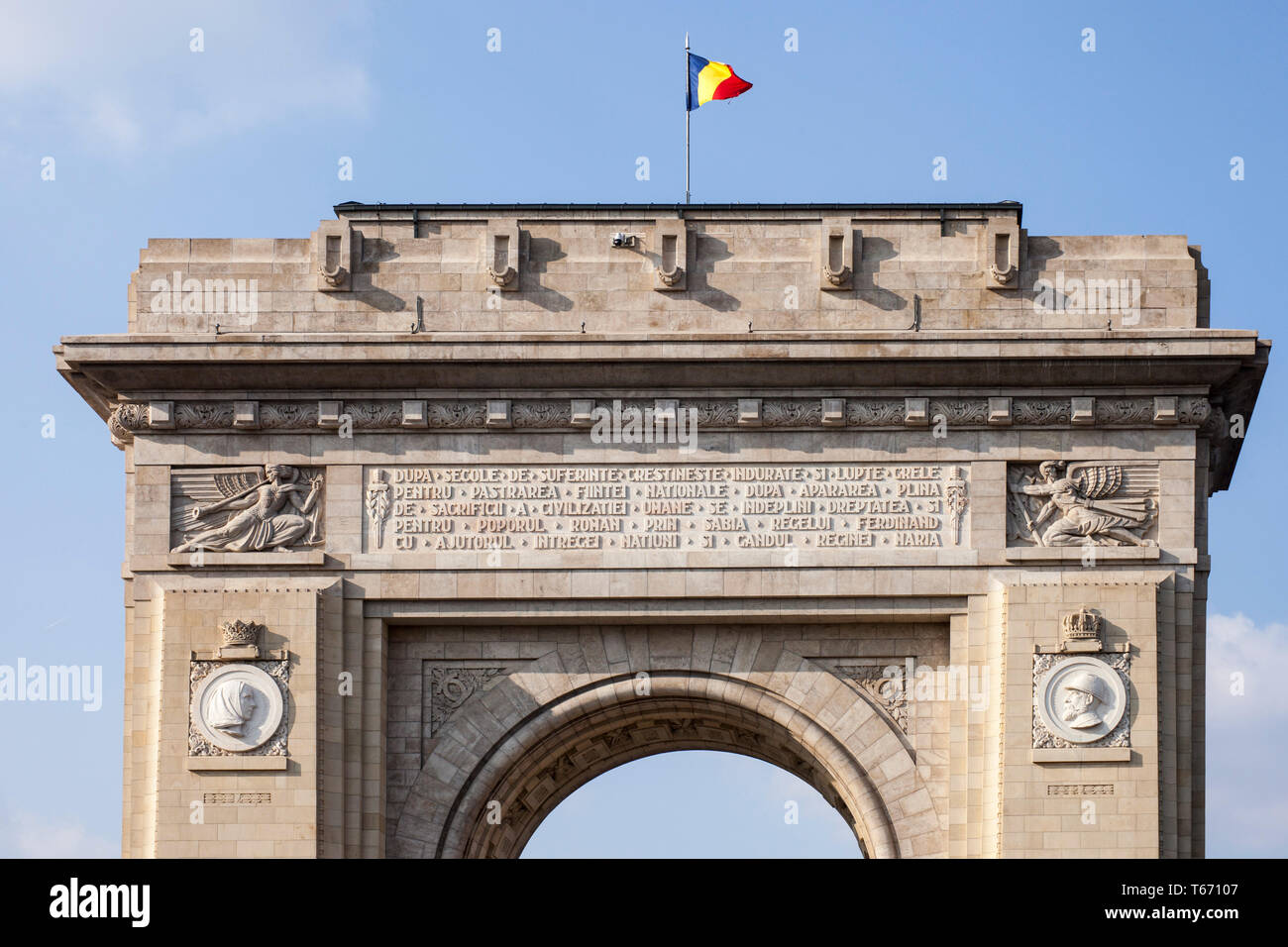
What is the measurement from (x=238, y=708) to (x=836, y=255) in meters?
11.0

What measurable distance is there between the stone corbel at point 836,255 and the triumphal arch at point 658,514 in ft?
0.24

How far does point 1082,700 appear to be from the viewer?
34031 millimetres

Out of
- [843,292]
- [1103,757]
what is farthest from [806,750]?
[843,292]

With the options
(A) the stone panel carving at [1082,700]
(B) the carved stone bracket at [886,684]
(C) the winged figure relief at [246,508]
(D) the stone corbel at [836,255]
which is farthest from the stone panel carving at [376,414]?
(A) the stone panel carving at [1082,700]

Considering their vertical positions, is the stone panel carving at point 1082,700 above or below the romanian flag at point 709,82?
→ below

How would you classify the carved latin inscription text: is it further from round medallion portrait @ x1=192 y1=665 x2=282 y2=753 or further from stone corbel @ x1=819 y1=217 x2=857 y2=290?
stone corbel @ x1=819 y1=217 x2=857 y2=290

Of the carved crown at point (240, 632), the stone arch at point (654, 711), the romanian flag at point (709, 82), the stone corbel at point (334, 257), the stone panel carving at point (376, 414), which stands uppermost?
the romanian flag at point (709, 82)

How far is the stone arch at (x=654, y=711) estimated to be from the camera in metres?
35.1

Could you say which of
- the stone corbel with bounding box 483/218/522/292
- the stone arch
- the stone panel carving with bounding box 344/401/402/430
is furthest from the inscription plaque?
the stone corbel with bounding box 483/218/522/292

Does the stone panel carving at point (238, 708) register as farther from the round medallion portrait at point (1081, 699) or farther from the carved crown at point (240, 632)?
the round medallion portrait at point (1081, 699)

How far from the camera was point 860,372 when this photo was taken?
34969 millimetres

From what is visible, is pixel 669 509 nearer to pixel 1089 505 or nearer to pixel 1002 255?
pixel 1089 505

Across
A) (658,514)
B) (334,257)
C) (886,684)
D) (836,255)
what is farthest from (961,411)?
(334,257)

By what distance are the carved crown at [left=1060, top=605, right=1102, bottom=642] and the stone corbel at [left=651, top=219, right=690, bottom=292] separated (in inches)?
297
